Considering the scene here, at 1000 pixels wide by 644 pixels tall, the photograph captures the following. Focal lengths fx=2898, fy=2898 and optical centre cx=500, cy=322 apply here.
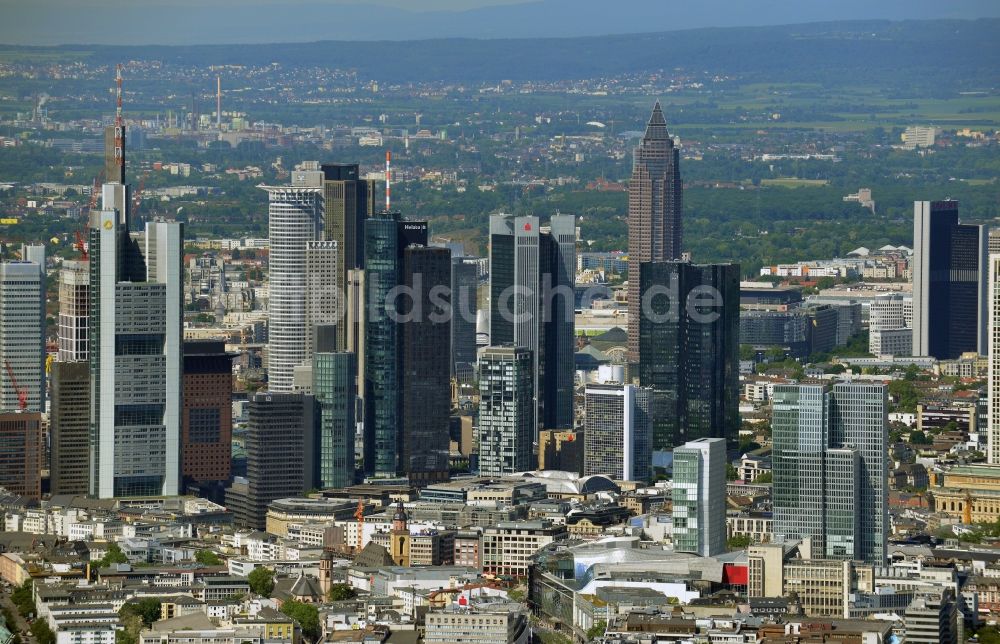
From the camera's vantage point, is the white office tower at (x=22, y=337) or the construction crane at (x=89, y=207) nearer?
the white office tower at (x=22, y=337)

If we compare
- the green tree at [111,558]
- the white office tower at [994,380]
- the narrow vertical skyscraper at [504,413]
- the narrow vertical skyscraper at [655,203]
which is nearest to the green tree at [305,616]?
the green tree at [111,558]

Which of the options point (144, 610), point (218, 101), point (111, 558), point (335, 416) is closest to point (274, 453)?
point (335, 416)

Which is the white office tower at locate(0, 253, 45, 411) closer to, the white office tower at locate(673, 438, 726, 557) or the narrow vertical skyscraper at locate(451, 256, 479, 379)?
the narrow vertical skyscraper at locate(451, 256, 479, 379)

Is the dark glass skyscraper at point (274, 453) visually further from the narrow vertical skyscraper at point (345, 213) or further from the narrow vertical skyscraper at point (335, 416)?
the narrow vertical skyscraper at point (345, 213)

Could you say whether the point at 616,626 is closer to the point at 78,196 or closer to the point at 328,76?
the point at 78,196

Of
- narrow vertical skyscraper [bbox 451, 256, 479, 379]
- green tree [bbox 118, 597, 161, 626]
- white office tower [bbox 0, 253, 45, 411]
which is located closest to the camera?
green tree [bbox 118, 597, 161, 626]

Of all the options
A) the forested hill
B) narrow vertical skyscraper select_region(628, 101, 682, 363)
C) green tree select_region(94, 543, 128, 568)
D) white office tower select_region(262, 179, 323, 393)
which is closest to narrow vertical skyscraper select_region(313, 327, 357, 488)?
white office tower select_region(262, 179, 323, 393)
